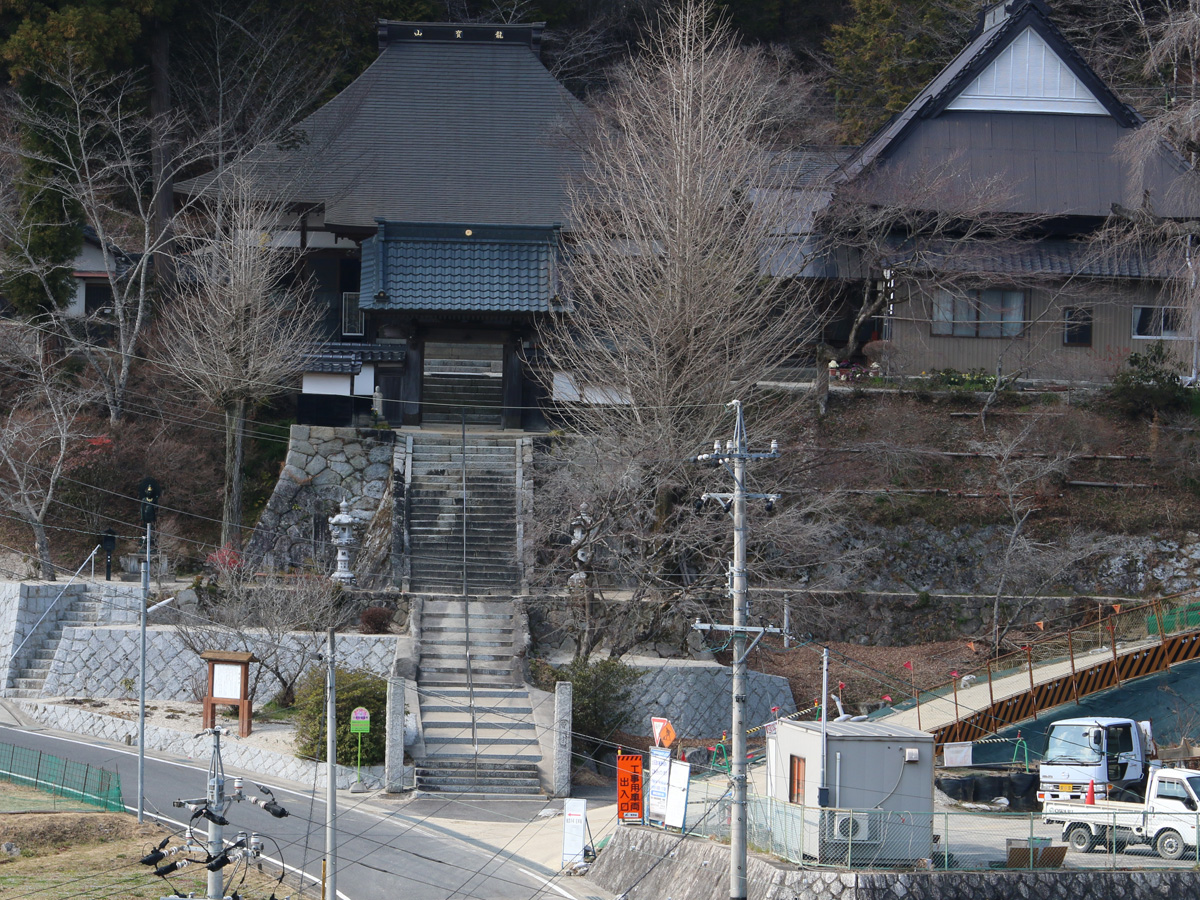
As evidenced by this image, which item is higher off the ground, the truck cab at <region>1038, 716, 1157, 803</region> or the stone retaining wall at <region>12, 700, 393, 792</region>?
the truck cab at <region>1038, 716, 1157, 803</region>

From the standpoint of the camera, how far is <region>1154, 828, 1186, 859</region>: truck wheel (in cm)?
1830

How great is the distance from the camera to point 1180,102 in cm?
3142

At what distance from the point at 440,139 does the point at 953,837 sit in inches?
1029

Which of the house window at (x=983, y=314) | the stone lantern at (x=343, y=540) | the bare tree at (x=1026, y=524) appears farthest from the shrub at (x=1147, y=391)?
the stone lantern at (x=343, y=540)

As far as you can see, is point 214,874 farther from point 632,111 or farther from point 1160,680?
point 632,111

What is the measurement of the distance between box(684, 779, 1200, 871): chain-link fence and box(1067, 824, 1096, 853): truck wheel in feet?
0.05

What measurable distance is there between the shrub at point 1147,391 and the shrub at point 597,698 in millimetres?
14535

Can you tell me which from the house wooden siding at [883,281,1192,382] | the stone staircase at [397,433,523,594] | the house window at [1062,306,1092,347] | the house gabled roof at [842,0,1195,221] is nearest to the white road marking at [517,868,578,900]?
the stone staircase at [397,433,523,594]

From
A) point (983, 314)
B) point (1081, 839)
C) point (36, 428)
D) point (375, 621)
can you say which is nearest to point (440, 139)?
point (36, 428)

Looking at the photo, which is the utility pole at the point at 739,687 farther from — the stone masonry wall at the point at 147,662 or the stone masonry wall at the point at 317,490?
the stone masonry wall at the point at 317,490

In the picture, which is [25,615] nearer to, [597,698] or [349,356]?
[349,356]

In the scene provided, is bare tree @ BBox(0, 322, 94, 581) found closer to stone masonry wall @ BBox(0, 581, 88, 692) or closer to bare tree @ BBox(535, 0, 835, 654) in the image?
stone masonry wall @ BBox(0, 581, 88, 692)

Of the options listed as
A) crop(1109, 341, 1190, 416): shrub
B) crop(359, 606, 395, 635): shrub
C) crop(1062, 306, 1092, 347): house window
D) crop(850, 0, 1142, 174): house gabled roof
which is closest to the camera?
crop(359, 606, 395, 635): shrub

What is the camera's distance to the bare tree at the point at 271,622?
25.5 m
